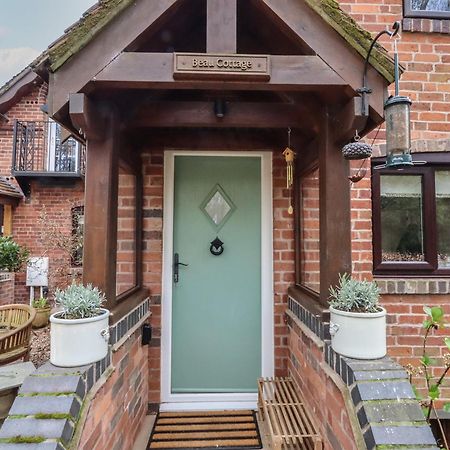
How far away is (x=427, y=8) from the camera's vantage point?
117 inches

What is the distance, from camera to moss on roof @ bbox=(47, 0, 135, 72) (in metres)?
1.75

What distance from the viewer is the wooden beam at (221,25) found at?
184cm

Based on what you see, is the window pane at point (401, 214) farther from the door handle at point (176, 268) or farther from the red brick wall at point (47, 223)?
the red brick wall at point (47, 223)

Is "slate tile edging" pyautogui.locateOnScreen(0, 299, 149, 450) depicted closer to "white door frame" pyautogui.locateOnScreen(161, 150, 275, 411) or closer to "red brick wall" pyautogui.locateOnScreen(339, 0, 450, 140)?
"white door frame" pyautogui.locateOnScreen(161, 150, 275, 411)

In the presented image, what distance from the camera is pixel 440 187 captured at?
2.91m

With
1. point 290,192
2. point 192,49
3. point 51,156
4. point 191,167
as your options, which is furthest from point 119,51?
point 51,156

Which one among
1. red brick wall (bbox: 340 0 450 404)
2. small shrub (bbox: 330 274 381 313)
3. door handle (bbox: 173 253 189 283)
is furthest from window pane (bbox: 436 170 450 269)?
door handle (bbox: 173 253 189 283)

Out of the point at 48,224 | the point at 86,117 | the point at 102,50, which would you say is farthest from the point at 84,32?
the point at 48,224

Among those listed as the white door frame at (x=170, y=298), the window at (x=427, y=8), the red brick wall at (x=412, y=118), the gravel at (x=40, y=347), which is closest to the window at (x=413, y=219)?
the red brick wall at (x=412, y=118)

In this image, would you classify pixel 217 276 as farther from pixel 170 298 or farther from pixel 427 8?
pixel 427 8

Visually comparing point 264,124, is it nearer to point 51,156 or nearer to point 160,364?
point 160,364

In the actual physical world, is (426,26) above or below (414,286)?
above

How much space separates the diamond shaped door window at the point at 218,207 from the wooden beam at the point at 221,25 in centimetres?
133

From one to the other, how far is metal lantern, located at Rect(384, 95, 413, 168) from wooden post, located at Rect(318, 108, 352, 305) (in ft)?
1.05
